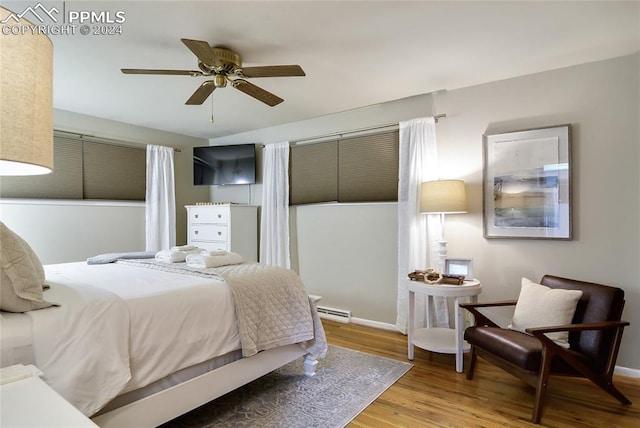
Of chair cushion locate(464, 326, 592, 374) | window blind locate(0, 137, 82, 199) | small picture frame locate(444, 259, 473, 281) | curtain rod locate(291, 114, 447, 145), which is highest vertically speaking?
curtain rod locate(291, 114, 447, 145)

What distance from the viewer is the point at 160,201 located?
4652 millimetres

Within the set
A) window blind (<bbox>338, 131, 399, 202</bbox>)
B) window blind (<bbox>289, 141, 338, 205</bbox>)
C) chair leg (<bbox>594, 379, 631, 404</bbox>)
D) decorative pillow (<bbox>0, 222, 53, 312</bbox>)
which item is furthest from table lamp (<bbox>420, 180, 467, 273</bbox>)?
decorative pillow (<bbox>0, 222, 53, 312</bbox>)

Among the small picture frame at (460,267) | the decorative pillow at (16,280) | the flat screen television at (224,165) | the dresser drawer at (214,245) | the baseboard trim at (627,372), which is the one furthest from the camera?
the flat screen television at (224,165)

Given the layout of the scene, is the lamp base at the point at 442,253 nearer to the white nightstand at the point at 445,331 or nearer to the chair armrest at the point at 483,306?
the white nightstand at the point at 445,331

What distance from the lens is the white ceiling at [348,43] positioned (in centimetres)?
202

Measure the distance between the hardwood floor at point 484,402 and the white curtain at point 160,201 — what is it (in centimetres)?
350

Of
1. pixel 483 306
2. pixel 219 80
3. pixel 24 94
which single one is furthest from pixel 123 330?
pixel 483 306

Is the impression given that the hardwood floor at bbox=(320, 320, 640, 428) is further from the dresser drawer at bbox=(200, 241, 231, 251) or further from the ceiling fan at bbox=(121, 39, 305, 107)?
the dresser drawer at bbox=(200, 241, 231, 251)

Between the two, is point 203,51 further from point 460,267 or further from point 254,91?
point 460,267

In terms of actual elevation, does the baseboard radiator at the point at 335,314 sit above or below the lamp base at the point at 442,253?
below

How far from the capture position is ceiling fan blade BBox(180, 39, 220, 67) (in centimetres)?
189

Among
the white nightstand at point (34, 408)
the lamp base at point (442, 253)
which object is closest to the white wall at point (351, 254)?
the lamp base at point (442, 253)

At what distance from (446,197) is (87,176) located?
4.02 metres

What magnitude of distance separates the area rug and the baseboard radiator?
3.46 feet
